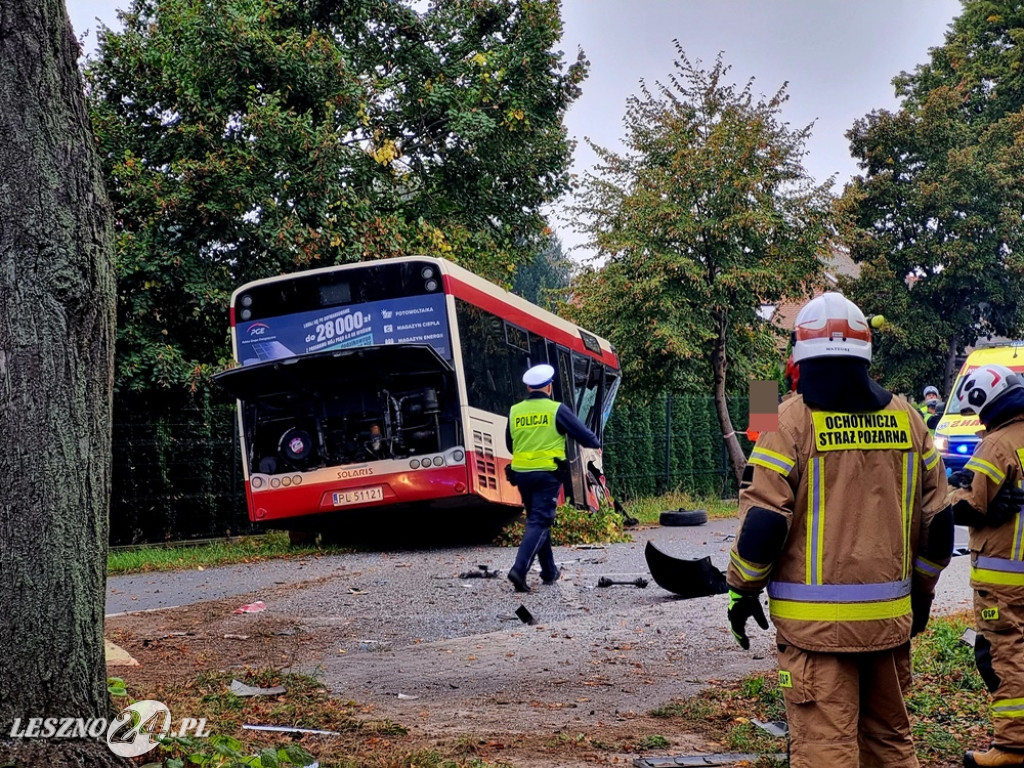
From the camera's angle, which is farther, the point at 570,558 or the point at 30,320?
the point at 570,558

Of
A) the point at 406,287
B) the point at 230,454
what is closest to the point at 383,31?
the point at 230,454

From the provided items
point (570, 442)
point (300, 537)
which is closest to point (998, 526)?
point (570, 442)

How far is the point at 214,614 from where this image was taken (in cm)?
1020

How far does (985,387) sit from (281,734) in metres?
3.84

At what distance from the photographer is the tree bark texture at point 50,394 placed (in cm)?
433

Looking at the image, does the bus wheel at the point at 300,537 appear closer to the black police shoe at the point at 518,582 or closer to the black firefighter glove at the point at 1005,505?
the black police shoe at the point at 518,582

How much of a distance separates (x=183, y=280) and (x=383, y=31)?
281 inches

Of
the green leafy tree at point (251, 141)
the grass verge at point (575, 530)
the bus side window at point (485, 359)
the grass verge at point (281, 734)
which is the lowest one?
the grass verge at point (281, 734)

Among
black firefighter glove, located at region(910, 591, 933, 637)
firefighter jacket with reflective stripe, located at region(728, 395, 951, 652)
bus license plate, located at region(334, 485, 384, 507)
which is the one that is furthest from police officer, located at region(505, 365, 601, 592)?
firefighter jacket with reflective stripe, located at region(728, 395, 951, 652)

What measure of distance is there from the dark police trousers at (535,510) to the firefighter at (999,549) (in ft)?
16.7

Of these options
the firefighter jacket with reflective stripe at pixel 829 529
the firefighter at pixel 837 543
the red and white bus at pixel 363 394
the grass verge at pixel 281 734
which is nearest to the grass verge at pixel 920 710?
the grass verge at pixel 281 734

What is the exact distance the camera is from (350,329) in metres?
14.1

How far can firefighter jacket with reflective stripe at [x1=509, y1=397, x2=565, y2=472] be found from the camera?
10797 mm

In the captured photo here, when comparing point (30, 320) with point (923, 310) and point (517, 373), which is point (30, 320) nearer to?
point (517, 373)
